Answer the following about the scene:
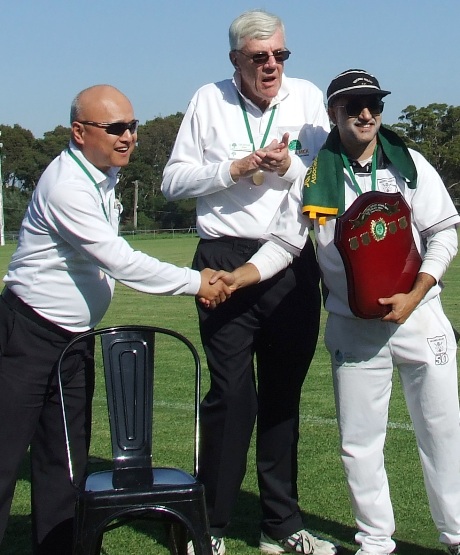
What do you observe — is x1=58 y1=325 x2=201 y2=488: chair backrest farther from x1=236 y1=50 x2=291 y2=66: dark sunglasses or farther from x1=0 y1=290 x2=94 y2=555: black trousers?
x1=236 y1=50 x2=291 y2=66: dark sunglasses

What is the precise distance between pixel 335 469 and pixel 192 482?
2.71 metres

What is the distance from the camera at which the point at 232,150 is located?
16.6 ft

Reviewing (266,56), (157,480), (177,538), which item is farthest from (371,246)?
(177,538)

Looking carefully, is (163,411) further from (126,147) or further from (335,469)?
(126,147)

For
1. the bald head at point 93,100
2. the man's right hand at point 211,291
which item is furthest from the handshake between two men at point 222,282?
the bald head at point 93,100

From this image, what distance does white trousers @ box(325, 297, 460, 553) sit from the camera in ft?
15.2

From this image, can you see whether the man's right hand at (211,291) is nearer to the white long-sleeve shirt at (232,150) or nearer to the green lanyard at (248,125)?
the white long-sleeve shirt at (232,150)

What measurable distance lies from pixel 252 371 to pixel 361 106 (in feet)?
5.00

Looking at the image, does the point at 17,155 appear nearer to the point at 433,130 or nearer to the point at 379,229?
the point at 433,130

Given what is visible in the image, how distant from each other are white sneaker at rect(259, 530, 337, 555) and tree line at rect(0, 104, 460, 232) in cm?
7816

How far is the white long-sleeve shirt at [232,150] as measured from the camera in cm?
506

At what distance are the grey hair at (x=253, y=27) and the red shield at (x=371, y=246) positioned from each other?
1.00m

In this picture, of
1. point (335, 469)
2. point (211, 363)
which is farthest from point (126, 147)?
point (335, 469)

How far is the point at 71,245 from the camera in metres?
4.46
